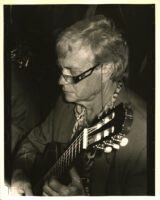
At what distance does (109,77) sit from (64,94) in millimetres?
144

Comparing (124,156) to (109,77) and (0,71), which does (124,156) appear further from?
(0,71)

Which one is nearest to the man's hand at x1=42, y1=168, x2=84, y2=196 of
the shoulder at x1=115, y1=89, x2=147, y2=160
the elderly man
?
the elderly man

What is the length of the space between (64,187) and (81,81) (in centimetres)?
33

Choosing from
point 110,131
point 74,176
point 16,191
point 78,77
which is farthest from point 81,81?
point 16,191

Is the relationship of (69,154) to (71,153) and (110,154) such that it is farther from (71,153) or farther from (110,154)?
(110,154)

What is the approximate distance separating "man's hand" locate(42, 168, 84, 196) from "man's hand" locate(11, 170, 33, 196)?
0.05 m

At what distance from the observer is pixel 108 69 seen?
807 millimetres

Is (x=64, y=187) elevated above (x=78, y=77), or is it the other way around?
(x=78, y=77)

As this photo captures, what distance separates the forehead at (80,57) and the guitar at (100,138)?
0.53 ft

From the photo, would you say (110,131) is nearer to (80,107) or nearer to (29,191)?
(80,107)

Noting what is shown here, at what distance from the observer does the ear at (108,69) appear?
81 centimetres

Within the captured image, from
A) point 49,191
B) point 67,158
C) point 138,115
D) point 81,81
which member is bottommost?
point 49,191

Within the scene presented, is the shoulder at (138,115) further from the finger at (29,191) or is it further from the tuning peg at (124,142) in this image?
the finger at (29,191)

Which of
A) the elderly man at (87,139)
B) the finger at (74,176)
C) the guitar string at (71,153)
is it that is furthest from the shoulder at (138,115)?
the finger at (74,176)
